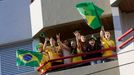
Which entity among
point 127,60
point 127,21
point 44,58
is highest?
point 127,21

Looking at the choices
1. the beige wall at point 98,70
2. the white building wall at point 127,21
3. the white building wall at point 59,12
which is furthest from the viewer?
the white building wall at point 59,12

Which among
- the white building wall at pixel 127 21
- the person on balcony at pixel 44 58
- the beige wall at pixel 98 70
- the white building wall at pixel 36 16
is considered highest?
the white building wall at pixel 36 16

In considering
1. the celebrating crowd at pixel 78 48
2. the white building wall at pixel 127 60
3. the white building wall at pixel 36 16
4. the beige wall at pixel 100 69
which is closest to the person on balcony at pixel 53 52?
the celebrating crowd at pixel 78 48

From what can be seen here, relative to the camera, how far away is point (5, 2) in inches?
774

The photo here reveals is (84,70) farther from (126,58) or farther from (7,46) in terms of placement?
(7,46)

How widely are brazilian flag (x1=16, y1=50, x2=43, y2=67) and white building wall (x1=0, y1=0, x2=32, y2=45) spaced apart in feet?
9.26

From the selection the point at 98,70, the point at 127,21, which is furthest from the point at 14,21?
the point at 98,70

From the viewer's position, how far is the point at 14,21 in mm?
19328

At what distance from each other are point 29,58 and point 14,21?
3.52m

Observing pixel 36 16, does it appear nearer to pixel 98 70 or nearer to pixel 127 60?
pixel 98 70

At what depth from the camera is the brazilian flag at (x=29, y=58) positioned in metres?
15.7

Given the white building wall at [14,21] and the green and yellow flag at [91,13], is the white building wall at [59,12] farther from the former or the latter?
the white building wall at [14,21]

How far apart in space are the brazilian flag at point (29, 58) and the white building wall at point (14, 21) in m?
2.82

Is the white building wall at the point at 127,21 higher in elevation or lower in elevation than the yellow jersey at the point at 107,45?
higher
